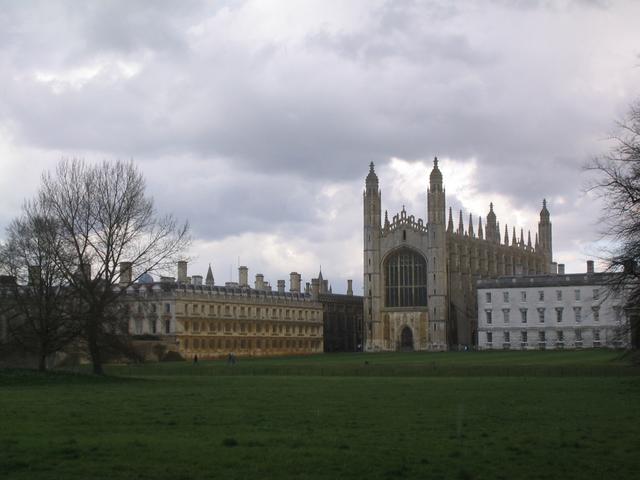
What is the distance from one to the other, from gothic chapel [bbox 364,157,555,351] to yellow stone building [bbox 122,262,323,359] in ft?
29.8

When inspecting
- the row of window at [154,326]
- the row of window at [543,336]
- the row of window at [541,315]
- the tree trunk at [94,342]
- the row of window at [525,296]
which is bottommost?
the tree trunk at [94,342]

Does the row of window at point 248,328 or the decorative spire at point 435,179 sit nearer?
the row of window at point 248,328

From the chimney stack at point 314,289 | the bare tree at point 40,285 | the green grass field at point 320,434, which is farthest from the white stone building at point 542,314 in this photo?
the green grass field at point 320,434

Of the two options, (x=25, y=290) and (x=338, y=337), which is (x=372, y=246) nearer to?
(x=338, y=337)

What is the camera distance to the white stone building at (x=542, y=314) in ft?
374

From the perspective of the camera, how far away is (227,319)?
11700 cm

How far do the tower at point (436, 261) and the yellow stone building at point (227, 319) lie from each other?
1770 centimetres

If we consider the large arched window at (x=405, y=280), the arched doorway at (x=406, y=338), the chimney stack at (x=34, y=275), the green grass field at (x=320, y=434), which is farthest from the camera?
the large arched window at (x=405, y=280)

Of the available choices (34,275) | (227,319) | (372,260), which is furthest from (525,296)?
(34,275)

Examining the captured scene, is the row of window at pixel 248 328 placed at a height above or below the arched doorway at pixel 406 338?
above

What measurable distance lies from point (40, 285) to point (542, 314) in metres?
→ 75.8

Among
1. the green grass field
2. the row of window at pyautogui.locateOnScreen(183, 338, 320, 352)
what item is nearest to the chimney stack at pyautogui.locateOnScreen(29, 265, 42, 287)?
the green grass field

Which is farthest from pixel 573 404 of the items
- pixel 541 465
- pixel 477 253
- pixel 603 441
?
pixel 477 253

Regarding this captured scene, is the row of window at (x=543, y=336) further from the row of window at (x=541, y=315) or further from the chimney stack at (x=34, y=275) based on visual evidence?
the chimney stack at (x=34, y=275)
